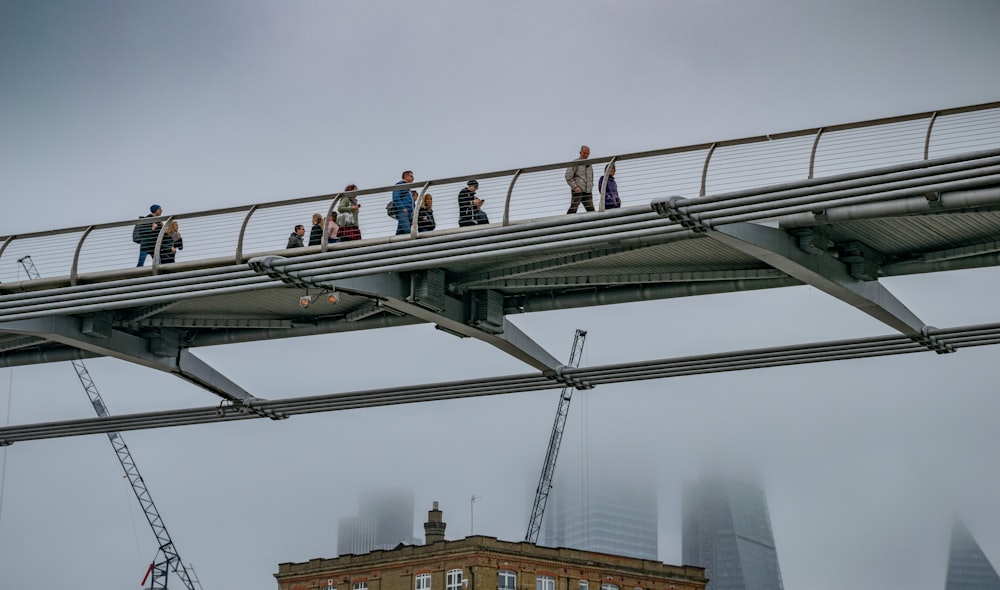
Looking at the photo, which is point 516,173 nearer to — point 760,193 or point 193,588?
point 760,193

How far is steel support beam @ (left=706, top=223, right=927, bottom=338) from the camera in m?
32.0

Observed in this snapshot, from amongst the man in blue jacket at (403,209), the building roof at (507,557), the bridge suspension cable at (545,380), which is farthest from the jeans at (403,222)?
the building roof at (507,557)

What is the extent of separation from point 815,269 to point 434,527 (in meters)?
85.3

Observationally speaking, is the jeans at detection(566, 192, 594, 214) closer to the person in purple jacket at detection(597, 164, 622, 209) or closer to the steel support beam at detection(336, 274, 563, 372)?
the person in purple jacket at detection(597, 164, 622, 209)

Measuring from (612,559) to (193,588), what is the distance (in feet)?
179

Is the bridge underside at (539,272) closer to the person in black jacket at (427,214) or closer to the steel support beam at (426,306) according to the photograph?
the steel support beam at (426,306)

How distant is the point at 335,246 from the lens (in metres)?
35.3

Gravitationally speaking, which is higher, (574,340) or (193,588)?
(574,340)

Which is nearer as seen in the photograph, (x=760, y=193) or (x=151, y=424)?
(x=760, y=193)

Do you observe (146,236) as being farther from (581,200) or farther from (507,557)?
(507,557)

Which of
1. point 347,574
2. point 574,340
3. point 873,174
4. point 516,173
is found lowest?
point 873,174

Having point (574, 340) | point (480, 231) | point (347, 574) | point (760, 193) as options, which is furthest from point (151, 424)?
point (574, 340)

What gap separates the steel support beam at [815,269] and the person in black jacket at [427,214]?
6.39m

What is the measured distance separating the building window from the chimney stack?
39.5 ft
